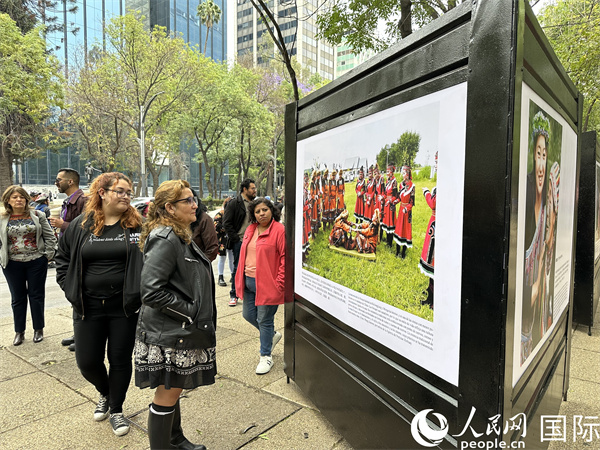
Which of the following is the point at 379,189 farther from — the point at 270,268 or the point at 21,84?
the point at 21,84

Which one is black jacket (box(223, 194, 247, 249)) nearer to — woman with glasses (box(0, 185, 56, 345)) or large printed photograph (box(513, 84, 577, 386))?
woman with glasses (box(0, 185, 56, 345))

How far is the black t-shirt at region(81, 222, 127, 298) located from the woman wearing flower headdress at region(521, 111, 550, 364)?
2.68m

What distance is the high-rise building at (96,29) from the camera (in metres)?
46.4

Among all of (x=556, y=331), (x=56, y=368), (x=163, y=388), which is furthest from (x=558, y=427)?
(x=56, y=368)

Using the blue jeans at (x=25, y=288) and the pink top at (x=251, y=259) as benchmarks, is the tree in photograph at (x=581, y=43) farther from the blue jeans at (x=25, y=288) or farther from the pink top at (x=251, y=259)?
the blue jeans at (x=25, y=288)

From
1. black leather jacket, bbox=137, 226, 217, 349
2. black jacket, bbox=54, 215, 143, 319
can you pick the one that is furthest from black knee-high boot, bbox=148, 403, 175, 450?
black jacket, bbox=54, 215, 143, 319

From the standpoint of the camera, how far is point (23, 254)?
489 centimetres

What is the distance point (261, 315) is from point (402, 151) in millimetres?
2552

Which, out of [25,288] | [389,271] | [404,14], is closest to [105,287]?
[389,271]

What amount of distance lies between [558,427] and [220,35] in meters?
85.1

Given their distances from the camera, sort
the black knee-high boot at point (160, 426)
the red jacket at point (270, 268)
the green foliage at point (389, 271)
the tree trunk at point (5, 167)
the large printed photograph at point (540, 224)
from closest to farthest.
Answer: the large printed photograph at point (540, 224)
the green foliage at point (389, 271)
the black knee-high boot at point (160, 426)
the red jacket at point (270, 268)
the tree trunk at point (5, 167)

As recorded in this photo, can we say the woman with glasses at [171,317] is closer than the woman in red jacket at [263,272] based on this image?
Yes

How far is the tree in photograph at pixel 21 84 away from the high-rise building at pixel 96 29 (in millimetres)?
16017

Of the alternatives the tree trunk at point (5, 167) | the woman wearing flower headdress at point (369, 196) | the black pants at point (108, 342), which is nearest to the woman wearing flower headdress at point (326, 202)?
the woman wearing flower headdress at point (369, 196)
